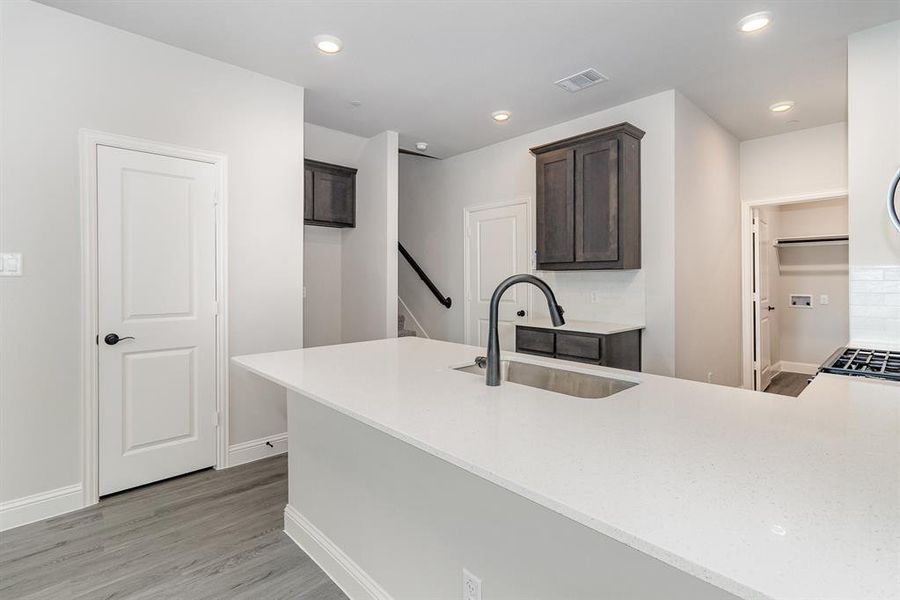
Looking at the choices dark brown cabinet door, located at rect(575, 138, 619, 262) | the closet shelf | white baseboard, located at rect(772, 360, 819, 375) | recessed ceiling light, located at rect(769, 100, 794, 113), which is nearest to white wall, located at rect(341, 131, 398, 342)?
dark brown cabinet door, located at rect(575, 138, 619, 262)

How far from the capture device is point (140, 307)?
9.23 feet

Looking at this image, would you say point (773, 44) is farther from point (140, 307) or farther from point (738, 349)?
point (140, 307)

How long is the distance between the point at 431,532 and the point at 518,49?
284 centimetres

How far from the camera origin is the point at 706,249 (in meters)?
4.09

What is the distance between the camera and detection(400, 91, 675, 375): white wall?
142 inches

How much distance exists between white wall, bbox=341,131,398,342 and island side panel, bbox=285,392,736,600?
6.90 ft

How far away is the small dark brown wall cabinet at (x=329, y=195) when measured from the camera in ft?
14.0

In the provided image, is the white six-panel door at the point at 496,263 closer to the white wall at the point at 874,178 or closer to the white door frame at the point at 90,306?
the white wall at the point at 874,178

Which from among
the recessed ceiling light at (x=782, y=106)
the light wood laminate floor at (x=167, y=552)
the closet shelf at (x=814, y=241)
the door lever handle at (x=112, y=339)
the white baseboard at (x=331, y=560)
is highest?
the recessed ceiling light at (x=782, y=106)

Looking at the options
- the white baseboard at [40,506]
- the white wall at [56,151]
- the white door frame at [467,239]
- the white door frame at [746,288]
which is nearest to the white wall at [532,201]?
the white door frame at [467,239]

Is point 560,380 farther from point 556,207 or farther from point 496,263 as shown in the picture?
point 496,263

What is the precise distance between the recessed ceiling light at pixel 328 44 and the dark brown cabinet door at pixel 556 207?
194 centimetres

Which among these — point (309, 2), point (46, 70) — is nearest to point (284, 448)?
point (46, 70)

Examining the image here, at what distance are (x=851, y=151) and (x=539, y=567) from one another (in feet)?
10.2
